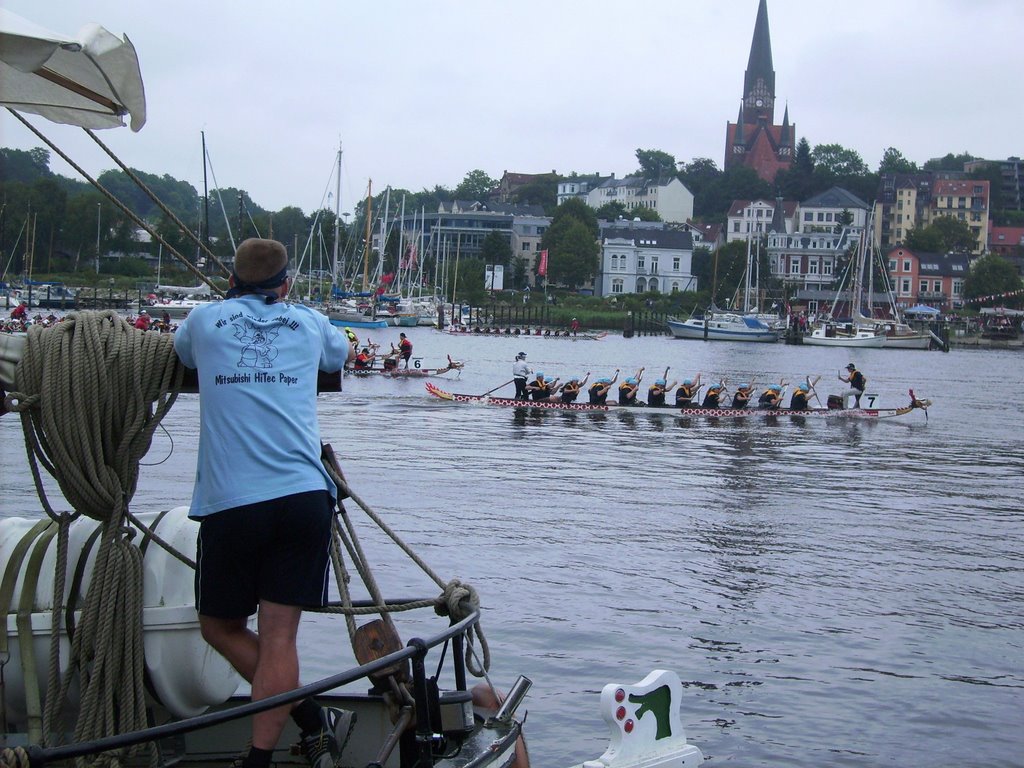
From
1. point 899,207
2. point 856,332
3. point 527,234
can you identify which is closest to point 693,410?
point 856,332

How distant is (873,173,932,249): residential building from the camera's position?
18325 cm

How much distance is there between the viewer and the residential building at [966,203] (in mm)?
181875

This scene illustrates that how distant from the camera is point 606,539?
1466cm

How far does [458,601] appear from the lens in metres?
5.11

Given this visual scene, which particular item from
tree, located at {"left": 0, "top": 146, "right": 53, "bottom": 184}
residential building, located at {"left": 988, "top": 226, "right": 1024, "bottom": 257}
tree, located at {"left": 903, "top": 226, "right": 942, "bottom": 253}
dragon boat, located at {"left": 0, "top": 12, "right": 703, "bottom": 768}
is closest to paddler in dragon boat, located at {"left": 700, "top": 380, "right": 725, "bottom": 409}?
dragon boat, located at {"left": 0, "top": 12, "right": 703, "bottom": 768}

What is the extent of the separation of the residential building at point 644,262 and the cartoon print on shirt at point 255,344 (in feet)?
498

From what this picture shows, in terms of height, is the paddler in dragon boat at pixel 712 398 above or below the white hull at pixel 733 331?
below

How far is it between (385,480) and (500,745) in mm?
14246

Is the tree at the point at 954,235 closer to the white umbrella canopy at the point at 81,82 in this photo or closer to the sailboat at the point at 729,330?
the sailboat at the point at 729,330

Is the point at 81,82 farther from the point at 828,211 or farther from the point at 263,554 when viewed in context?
the point at 828,211

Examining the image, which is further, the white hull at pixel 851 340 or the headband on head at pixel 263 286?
the white hull at pixel 851 340

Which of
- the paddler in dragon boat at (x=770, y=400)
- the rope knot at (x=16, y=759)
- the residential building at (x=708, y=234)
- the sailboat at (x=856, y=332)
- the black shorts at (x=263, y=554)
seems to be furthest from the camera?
the residential building at (x=708, y=234)

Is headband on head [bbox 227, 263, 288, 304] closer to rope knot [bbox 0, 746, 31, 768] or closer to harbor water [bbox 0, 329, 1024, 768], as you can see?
harbor water [bbox 0, 329, 1024, 768]

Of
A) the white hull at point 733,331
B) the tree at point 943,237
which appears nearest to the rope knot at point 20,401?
the white hull at point 733,331
